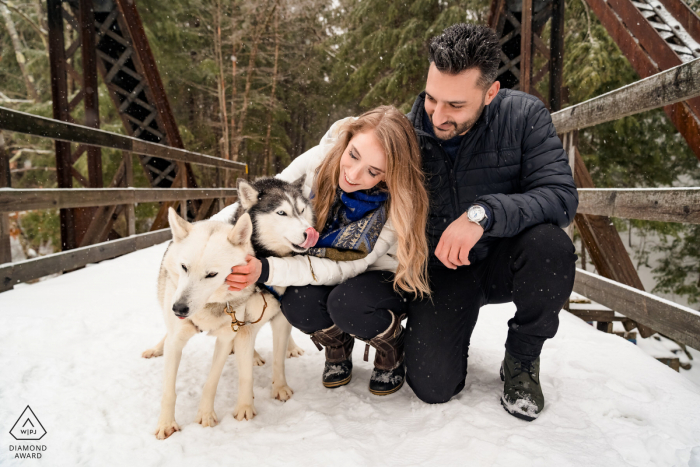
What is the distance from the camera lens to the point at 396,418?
182 centimetres

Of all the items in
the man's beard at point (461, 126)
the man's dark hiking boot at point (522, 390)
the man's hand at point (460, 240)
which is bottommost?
the man's dark hiking boot at point (522, 390)

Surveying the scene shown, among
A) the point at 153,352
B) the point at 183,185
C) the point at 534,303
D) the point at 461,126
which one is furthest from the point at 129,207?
the point at 534,303

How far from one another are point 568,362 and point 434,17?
12.3 metres

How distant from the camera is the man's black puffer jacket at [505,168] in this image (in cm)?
188

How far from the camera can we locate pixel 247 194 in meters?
2.14

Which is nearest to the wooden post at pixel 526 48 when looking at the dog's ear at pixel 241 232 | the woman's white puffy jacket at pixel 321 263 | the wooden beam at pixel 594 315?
the wooden beam at pixel 594 315

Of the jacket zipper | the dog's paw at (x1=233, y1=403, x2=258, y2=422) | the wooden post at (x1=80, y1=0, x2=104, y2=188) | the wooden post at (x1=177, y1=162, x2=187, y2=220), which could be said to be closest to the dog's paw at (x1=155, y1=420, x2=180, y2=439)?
the dog's paw at (x1=233, y1=403, x2=258, y2=422)

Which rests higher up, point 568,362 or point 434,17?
point 434,17

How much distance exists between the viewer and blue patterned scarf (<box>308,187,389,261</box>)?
205 centimetres

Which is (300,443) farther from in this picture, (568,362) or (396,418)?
(568,362)

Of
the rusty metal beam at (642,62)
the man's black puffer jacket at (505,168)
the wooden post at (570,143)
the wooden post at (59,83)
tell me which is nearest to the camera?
the man's black puffer jacket at (505,168)

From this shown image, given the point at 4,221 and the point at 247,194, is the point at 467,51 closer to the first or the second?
the point at 247,194

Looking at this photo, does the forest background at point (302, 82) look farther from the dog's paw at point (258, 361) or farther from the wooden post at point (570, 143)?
the dog's paw at point (258, 361)

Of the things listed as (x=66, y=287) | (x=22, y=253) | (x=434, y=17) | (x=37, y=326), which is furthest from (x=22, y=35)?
(x=37, y=326)
